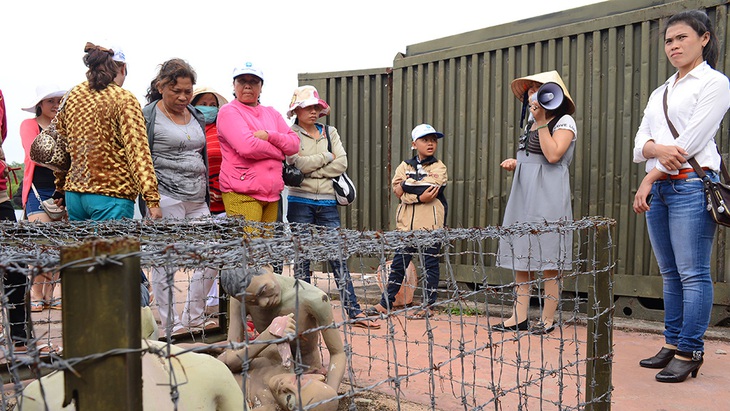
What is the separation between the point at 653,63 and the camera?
4.84 metres

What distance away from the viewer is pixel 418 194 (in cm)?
528

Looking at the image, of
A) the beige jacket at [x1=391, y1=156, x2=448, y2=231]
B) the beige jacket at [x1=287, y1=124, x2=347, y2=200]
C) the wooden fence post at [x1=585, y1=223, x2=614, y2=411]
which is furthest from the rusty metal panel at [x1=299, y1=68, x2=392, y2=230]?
the wooden fence post at [x1=585, y1=223, x2=614, y2=411]

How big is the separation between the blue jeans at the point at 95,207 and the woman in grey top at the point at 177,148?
455 millimetres

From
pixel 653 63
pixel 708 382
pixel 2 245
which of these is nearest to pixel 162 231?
pixel 2 245

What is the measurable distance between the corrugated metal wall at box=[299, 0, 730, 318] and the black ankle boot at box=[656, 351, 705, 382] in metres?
1.44

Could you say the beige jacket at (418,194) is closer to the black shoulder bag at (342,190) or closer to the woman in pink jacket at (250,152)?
the black shoulder bag at (342,190)

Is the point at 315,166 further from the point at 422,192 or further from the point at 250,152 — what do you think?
the point at 422,192

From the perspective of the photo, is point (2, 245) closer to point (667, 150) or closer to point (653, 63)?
point (667, 150)

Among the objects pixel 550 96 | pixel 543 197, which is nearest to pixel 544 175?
pixel 543 197

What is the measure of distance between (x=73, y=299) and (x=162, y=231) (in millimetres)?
2218

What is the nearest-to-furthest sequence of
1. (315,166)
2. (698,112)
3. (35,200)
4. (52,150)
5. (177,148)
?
(698,112)
(52,150)
(177,148)
(35,200)
(315,166)

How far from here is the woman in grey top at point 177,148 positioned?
395 cm

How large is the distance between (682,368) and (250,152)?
2.93 meters

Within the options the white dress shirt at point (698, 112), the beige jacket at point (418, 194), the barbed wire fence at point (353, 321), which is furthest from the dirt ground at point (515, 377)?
the white dress shirt at point (698, 112)
